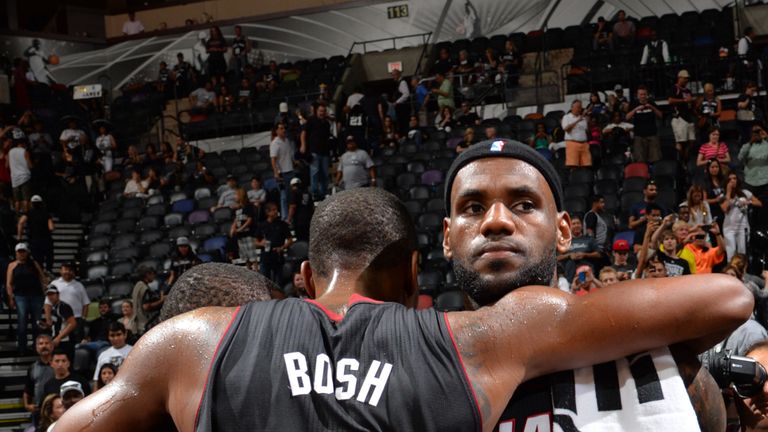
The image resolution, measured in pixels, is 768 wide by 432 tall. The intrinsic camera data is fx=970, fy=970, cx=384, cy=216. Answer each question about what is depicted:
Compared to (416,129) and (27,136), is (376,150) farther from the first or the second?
(27,136)

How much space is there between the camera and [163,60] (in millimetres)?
22812

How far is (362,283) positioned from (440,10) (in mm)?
19309

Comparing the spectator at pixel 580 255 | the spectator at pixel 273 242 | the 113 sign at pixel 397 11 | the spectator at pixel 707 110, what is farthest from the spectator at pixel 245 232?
the 113 sign at pixel 397 11

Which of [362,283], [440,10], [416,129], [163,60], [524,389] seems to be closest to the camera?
[524,389]

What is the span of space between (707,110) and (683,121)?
49cm

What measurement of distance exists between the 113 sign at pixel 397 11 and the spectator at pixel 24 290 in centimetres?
1121

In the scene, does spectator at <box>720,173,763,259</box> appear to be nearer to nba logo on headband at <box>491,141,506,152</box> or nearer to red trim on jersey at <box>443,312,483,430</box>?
A: nba logo on headband at <box>491,141,506,152</box>

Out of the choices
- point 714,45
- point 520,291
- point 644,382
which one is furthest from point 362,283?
point 714,45

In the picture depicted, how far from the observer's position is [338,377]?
1.95 m

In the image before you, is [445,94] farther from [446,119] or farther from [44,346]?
[44,346]

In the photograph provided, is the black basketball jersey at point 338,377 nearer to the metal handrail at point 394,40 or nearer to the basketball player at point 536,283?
the basketball player at point 536,283

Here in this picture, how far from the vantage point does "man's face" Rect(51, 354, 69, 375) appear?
9.77 m

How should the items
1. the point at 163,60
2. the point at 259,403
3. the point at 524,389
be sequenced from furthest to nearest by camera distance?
the point at 163,60
the point at 524,389
the point at 259,403

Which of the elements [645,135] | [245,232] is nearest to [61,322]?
[245,232]
